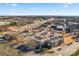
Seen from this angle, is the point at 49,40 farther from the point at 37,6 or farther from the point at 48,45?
the point at 37,6

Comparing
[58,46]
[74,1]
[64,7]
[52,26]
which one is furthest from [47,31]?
[74,1]

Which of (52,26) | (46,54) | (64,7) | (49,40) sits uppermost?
(64,7)

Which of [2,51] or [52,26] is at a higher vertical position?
[52,26]

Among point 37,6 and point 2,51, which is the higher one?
point 37,6

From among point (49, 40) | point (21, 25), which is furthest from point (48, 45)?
point (21, 25)

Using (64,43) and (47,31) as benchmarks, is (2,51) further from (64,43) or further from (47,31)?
(64,43)

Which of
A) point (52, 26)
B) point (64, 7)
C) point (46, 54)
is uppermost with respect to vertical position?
point (64, 7)
